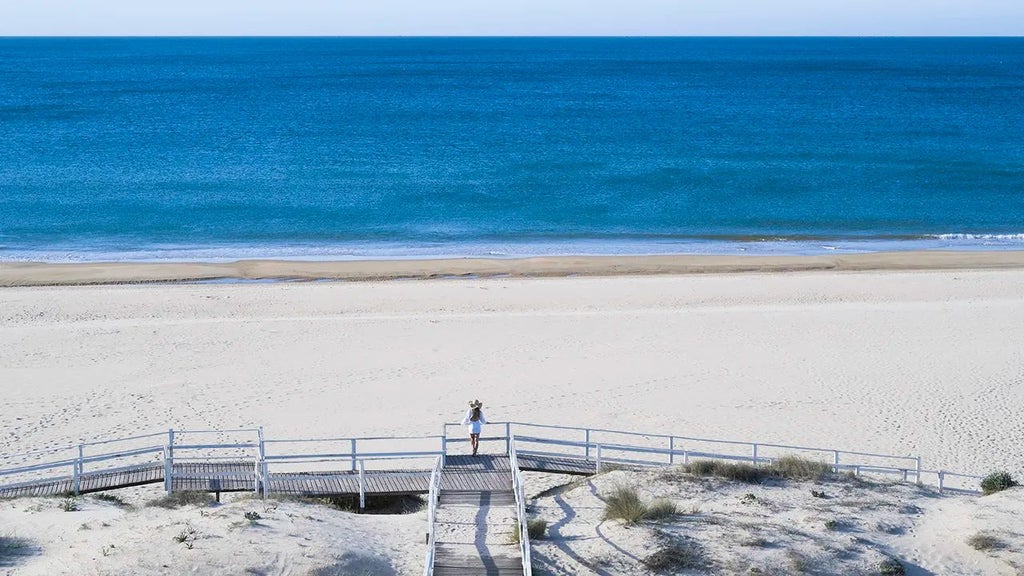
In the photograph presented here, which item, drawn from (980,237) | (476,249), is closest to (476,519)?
(476,249)

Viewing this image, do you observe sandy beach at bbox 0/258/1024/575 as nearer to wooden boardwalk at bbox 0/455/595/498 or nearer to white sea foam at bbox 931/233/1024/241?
wooden boardwalk at bbox 0/455/595/498

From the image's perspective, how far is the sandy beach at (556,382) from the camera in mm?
12414

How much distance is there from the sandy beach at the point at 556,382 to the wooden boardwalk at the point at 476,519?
1.46 ft

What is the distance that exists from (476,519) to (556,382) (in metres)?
9.40

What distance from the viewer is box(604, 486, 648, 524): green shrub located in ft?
42.0

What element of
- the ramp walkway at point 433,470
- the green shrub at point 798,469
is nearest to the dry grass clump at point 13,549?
the ramp walkway at point 433,470

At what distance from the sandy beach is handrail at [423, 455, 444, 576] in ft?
1.42

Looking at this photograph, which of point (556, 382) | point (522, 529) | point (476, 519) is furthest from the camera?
point (556, 382)

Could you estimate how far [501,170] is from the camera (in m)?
53.7

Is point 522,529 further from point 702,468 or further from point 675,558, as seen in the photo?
point 702,468

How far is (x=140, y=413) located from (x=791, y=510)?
514 inches

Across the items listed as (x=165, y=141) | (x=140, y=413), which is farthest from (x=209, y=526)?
(x=165, y=141)

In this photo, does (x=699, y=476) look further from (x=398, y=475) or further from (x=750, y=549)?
(x=398, y=475)

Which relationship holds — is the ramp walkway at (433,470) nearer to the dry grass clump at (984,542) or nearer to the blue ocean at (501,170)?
the dry grass clump at (984,542)
